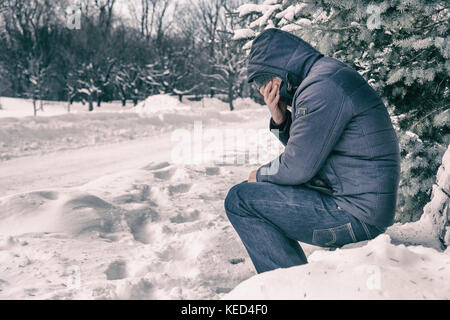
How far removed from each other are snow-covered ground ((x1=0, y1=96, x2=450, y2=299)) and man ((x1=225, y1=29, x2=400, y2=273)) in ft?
0.57

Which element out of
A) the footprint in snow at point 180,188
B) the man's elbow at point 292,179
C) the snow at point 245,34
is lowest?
the footprint in snow at point 180,188

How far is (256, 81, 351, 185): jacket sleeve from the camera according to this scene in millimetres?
1736

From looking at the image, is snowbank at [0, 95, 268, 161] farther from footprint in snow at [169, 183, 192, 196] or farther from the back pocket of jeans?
the back pocket of jeans

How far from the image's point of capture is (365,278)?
1.53 meters

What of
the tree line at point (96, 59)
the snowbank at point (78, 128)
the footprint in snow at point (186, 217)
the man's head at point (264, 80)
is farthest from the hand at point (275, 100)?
the tree line at point (96, 59)

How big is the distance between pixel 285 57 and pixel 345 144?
529 mm

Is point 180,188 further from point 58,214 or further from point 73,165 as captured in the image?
point 73,165

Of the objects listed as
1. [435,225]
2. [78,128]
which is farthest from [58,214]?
[78,128]

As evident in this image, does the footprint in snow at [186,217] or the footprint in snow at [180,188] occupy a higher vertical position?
the footprint in snow at [180,188]

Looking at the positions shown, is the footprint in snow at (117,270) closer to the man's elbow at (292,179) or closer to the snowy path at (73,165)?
the man's elbow at (292,179)

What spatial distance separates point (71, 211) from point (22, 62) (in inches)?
825

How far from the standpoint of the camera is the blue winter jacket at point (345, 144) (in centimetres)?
175

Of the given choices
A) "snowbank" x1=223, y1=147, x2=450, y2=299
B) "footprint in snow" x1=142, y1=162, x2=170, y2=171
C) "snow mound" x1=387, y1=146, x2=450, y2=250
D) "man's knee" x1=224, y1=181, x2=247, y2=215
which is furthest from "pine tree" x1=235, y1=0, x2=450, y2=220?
"footprint in snow" x1=142, y1=162, x2=170, y2=171

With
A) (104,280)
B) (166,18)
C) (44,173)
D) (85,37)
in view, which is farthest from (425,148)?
(166,18)
